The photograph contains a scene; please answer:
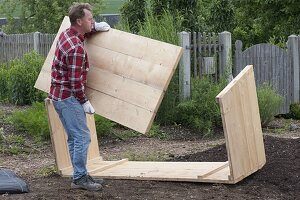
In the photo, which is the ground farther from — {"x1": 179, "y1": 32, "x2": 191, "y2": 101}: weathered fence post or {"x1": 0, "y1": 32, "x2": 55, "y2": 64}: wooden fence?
{"x1": 0, "y1": 32, "x2": 55, "y2": 64}: wooden fence

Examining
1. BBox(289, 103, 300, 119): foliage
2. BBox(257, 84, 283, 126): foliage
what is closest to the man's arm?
BBox(257, 84, 283, 126): foliage

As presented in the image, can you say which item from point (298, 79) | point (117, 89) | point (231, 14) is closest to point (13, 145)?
point (117, 89)

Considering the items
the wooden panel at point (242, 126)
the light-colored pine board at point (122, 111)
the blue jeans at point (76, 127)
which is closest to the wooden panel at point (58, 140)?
the light-colored pine board at point (122, 111)

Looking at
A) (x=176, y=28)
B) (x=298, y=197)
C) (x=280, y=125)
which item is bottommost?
(x=280, y=125)

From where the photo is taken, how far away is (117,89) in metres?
8.48

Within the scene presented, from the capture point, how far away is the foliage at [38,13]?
27.6 meters

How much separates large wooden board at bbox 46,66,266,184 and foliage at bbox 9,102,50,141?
2629 mm

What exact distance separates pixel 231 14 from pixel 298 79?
328 cm

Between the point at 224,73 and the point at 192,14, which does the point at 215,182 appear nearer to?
the point at 224,73

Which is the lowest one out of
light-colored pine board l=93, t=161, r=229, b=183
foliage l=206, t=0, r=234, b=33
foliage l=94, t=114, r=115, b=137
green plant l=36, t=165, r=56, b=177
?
foliage l=94, t=114, r=115, b=137

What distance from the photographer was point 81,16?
25.7 feet

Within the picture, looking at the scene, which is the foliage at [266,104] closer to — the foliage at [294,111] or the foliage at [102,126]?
the foliage at [294,111]

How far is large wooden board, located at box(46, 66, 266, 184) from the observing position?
8.09 meters

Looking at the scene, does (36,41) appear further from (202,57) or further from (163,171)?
(163,171)
